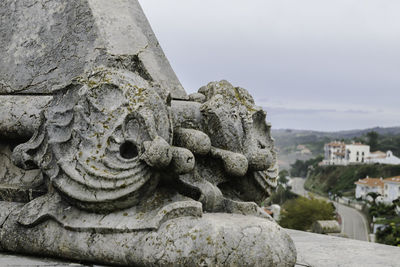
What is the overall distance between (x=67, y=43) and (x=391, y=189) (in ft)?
184

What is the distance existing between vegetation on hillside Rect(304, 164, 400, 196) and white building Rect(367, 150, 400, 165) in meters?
2.28

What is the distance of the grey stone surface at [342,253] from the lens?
360 centimetres

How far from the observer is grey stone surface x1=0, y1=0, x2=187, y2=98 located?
3.91 m

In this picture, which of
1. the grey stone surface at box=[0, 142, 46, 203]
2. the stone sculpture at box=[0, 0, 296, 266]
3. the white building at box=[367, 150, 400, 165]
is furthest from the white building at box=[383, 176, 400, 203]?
the grey stone surface at box=[0, 142, 46, 203]

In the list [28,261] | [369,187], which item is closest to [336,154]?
[369,187]

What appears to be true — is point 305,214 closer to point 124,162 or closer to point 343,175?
point 124,162

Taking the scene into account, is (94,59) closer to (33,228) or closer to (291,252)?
(33,228)

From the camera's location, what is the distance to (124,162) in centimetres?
301

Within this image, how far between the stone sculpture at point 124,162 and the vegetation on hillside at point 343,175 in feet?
216

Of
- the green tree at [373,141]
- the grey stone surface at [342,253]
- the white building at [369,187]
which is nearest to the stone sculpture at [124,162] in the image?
the grey stone surface at [342,253]

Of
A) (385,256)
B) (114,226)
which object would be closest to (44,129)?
(114,226)

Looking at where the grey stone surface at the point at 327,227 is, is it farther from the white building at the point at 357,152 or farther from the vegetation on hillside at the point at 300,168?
the vegetation on hillside at the point at 300,168

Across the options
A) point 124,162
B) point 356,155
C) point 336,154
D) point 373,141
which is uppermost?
point 373,141

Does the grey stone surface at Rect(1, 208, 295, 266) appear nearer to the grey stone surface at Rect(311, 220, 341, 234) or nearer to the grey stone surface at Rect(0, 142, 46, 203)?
the grey stone surface at Rect(0, 142, 46, 203)
